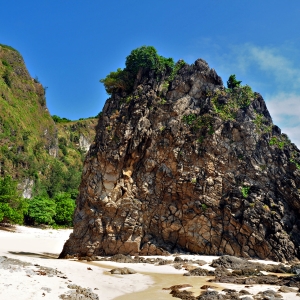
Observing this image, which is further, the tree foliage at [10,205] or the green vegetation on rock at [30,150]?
the green vegetation on rock at [30,150]

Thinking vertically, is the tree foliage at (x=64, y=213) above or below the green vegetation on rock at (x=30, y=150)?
below

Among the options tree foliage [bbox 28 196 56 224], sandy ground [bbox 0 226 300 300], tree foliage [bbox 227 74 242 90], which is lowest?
sandy ground [bbox 0 226 300 300]

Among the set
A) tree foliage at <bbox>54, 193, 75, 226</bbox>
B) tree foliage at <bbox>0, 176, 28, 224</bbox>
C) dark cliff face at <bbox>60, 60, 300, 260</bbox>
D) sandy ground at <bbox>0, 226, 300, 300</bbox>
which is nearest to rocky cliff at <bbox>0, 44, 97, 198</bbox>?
tree foliage at <bbox>54, 193, 75, 226</bbox>

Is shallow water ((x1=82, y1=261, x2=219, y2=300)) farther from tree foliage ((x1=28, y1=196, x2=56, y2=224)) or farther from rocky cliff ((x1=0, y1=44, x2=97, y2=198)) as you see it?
rocky cliff ((x1=0, y1=44, x2=97, y2=198))

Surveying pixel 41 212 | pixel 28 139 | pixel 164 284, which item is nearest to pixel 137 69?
pixel 164 284

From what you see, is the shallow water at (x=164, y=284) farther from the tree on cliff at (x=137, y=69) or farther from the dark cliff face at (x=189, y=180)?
the tree on cliff at (x=137, y=69)

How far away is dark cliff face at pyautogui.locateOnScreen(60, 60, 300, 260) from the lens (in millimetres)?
27109

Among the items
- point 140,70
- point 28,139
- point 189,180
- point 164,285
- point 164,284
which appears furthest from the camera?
point 28,139

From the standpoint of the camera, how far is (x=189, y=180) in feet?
94.6

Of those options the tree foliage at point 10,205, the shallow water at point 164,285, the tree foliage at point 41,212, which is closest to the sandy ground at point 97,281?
the shallow water at point 164,285

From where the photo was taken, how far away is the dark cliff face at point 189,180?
27109 mm

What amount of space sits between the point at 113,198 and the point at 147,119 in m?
8.20

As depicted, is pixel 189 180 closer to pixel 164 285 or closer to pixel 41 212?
pixel 164 285

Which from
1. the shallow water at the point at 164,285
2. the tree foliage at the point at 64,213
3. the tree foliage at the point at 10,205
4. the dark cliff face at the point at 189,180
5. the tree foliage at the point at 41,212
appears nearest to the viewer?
the shallow water at the point at 164,285
